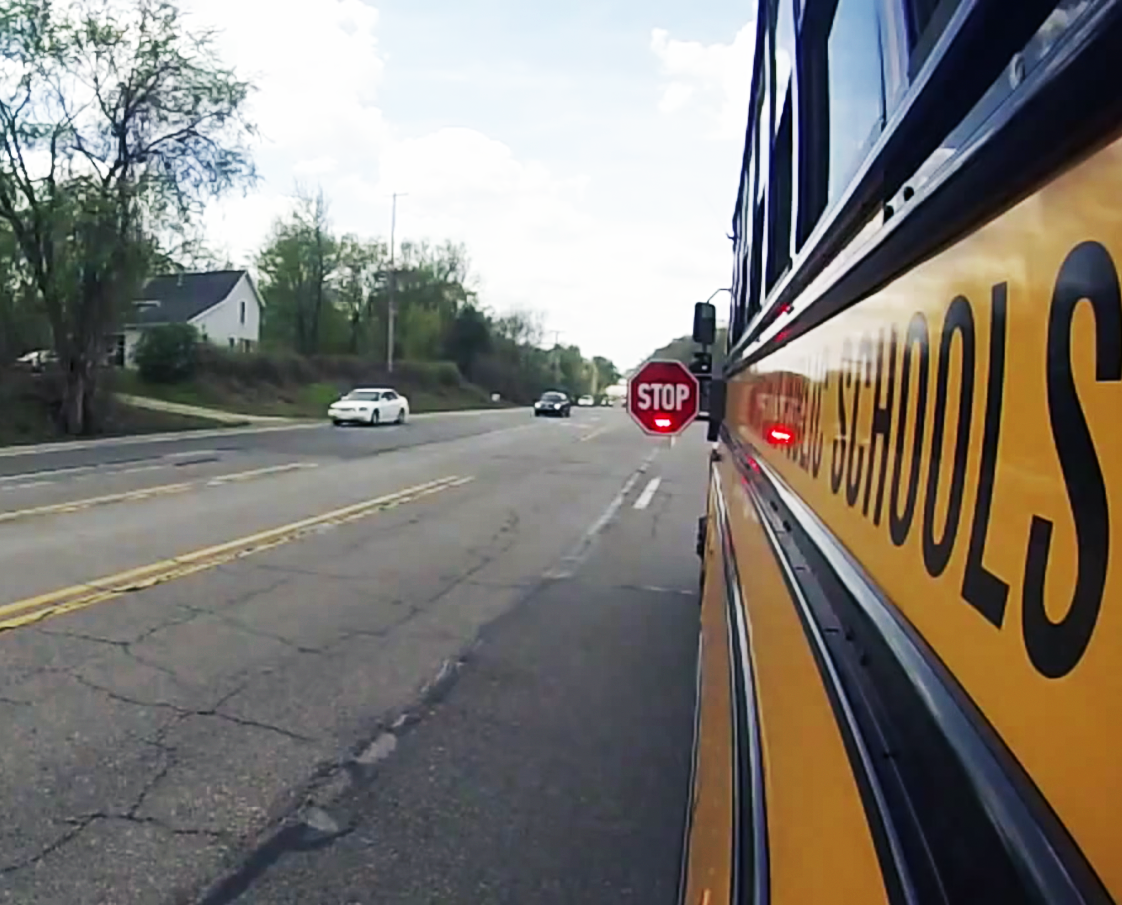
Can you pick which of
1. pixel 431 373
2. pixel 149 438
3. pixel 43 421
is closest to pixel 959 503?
pixel 149 438

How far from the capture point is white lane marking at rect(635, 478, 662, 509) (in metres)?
16.7

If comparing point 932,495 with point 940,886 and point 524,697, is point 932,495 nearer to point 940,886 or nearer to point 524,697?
point 940,886

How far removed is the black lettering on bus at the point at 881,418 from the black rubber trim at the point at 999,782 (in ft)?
0.50


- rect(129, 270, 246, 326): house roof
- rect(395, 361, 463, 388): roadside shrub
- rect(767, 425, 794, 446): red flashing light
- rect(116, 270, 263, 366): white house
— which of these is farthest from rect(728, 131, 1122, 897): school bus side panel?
rect(395, 361, 463, 388): roadside shrub

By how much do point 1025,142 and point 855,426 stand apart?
2.59 ft

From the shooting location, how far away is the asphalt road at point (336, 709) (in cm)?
377

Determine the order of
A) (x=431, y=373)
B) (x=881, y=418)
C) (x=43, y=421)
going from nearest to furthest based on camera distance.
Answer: (x=881, y=418), (x=43, y=421), (x=431, y=373)

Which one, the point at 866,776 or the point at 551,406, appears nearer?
the point at 866,776

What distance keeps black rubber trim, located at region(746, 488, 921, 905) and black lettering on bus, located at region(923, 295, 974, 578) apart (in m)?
0.26

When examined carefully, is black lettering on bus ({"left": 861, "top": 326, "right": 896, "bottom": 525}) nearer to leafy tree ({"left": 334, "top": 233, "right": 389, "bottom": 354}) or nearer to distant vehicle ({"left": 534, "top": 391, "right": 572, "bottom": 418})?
distant vehicle ({"left": 534, "top": 391, "right": 572, "bottom": 418})

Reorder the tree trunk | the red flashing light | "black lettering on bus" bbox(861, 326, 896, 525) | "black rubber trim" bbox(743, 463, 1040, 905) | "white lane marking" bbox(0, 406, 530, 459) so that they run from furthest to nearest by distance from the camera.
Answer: the tree trunk, "white lane marking" bbox(0, 406, 530, 459), the red flashing light, "black lettering on bus" bbox(861, 326, 896, 525), "black rubber trim" bbox(743, 463, 1040, 905)

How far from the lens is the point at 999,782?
88 cm

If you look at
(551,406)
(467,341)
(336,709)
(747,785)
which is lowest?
(336,709)

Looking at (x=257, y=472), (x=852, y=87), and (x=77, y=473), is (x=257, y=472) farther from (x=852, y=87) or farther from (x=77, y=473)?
(x=852, y=87)
